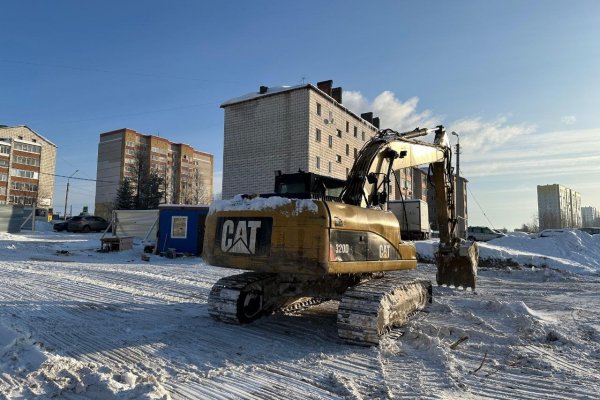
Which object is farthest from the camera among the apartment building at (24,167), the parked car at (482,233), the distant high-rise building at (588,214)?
the distant high-rise building at (588,214)

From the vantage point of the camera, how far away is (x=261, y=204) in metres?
5.44

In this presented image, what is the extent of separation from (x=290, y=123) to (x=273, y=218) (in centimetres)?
3290

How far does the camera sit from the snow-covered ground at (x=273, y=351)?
381cm

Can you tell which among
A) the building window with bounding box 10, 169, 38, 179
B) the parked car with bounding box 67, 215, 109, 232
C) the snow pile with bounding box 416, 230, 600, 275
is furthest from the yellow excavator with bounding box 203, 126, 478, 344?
the building window with bounding box 10, 169, 38, 179

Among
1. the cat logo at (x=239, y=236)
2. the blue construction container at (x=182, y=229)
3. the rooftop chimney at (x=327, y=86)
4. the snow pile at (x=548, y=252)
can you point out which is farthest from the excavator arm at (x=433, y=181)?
the rooftop chimney at (x=327, y=86)

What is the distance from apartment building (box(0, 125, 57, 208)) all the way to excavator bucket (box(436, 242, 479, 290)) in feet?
270

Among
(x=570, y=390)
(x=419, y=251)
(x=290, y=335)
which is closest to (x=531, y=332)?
(x=570, y=390)

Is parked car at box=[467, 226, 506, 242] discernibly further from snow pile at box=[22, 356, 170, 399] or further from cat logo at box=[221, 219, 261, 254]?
snow pile at box=[22, 356, 170, 399]

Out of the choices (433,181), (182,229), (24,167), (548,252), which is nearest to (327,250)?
(433,181)

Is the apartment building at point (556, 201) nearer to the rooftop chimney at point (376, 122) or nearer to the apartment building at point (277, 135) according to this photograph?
the rooftop chimney at point (376, 122)

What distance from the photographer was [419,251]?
757 inches

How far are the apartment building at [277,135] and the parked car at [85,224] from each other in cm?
1127

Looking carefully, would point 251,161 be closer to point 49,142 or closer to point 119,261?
point 119,261

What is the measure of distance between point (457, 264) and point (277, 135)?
2942 cm
